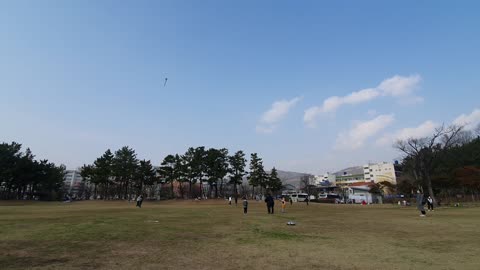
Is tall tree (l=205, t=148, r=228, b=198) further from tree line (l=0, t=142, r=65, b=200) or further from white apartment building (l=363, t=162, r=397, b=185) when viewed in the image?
white apartment building (l=363, t=162, r=397, b=185)

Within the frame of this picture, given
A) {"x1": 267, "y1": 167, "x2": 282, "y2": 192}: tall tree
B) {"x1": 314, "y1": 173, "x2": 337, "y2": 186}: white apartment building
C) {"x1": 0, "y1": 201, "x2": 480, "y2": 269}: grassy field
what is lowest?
{"x1": 0, "y1": 201, "x2": 480, "y2": 269}: grassy field

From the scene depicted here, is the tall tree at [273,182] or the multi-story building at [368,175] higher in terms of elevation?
the multi-story building at [368,175]

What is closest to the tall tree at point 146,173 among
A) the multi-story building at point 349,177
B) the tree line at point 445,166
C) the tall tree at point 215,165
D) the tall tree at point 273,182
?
the tall tree at point 215,165

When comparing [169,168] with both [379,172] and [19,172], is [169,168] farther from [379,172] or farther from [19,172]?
[379,172]

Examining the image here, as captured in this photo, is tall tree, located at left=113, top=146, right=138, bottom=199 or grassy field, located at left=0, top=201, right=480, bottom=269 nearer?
grassy field, located at left=0, top=201, right=480, bottom=269

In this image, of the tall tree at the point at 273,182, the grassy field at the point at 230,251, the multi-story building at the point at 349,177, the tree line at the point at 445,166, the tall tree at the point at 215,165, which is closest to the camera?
the grassy field at the point at 230,251

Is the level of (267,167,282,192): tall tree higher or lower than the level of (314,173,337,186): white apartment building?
lower

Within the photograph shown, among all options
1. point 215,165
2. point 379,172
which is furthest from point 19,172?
point 379,172

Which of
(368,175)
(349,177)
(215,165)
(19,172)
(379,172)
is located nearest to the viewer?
(19,172)

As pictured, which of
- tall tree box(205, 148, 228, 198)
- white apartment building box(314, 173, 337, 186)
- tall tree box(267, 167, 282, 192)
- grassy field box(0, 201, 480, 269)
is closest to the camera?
grassy field box(0, 201, 480, 269)

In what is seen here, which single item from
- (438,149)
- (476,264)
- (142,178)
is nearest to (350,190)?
(438,149)

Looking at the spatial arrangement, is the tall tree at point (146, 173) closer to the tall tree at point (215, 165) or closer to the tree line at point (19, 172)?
the tall tree at point (215, 165)

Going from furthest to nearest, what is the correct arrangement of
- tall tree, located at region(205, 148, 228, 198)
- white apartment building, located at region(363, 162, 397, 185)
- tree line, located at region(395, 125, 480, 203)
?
white apartment building, located at region(363, 162, 397, 185) → tall tree, located at region(205, 148, 228, 198) → tree line, located at region(395, 125, 480, 203)

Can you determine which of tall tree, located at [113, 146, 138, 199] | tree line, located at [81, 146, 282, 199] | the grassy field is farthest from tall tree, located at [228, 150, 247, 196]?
the grassy field
